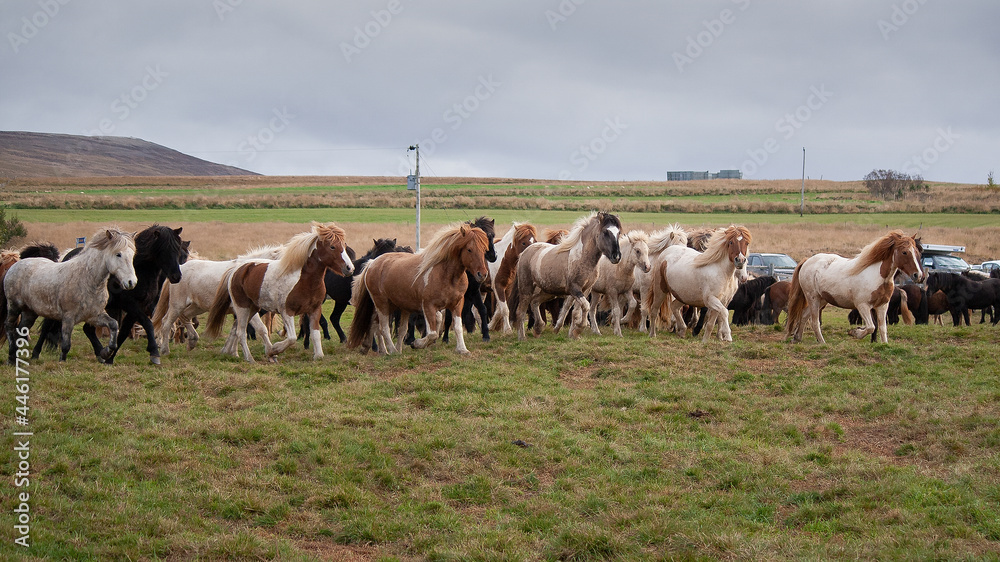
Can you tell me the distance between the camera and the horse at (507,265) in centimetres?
1407

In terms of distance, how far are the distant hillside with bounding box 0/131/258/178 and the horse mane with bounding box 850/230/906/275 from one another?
9280cm

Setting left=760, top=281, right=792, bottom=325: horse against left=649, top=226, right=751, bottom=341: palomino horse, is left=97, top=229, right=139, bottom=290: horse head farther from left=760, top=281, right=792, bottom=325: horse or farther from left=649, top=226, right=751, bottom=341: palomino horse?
left=760, top=281, right=792, bottom=325: horse

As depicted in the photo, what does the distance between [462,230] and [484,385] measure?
9.80 ft

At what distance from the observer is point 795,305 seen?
13.3m

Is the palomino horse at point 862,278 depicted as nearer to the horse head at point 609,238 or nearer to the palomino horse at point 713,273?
the palomino horse at point 713,273

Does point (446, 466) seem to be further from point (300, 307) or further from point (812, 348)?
point (812, 348)

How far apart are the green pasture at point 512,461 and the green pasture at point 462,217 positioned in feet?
120

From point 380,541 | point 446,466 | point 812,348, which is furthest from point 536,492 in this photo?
point 812,348

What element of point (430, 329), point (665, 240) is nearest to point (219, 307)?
point (430, 329)

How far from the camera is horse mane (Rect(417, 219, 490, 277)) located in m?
10.9

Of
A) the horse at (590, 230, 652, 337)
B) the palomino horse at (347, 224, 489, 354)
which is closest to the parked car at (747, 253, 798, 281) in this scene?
the horse at (590, 230, 652, 337)

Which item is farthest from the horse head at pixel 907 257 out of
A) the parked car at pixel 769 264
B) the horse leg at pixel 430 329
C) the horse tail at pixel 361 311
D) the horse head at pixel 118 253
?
the parked car at pixel 769 264

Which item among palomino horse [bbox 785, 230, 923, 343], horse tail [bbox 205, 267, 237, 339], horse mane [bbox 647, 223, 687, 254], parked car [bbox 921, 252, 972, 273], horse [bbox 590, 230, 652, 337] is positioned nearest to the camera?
horse tail [bbox 205, 267, 237, 339]

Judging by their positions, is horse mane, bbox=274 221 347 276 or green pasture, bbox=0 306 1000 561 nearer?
green pasture, bbox=0 306 1000 561
